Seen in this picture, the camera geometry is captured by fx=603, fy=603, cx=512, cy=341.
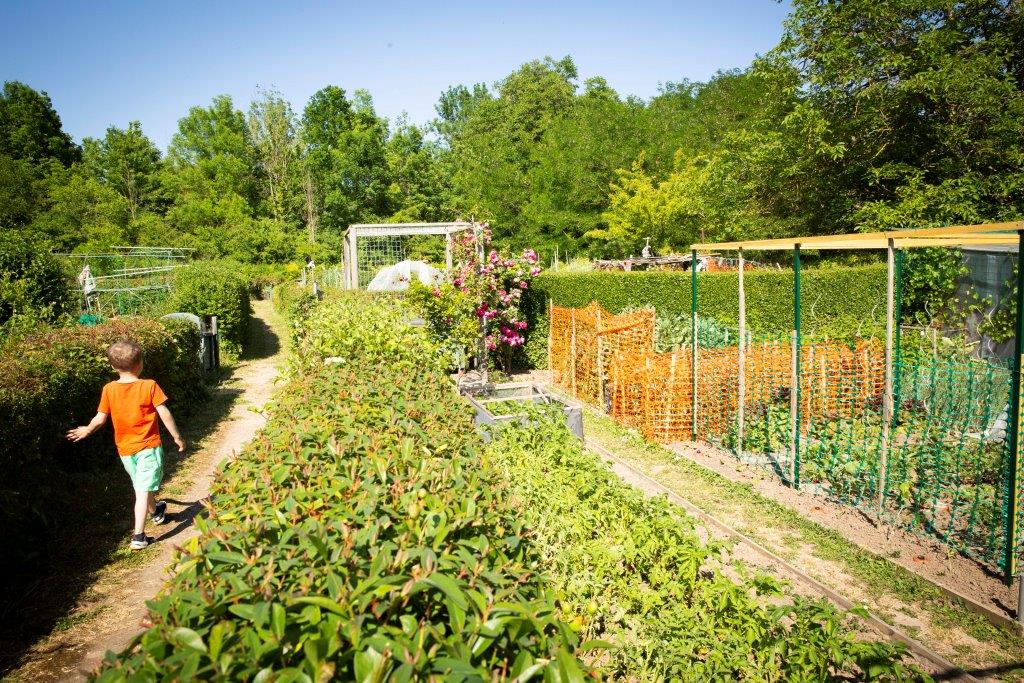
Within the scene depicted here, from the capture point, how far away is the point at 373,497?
209cm

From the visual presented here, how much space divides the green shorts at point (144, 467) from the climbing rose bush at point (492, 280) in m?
6.56

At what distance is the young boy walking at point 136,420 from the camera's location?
5031 mm

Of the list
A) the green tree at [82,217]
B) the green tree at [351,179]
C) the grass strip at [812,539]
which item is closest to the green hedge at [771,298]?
the grass strip at [812,539]

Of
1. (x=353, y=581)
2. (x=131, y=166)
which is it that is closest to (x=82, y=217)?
(x=131, y=166)

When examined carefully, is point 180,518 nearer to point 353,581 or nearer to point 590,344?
point 353,581

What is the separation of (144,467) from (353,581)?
4447 millimetres

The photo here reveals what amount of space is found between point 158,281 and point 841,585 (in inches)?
776

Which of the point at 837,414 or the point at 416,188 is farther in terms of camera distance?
the point at 416,188

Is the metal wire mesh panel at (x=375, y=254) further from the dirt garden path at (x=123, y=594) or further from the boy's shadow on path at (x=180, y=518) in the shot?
the boy's shadow on path at (x=180, y=518)

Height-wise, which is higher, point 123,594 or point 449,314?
point 449,314

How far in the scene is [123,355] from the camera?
502 centimetres

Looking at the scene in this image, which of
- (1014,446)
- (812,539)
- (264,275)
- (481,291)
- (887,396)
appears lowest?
(812,539)

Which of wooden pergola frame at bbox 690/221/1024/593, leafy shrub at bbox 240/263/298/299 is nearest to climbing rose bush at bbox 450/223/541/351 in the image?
wooden pergola frame at bbox 690/221/1024/593

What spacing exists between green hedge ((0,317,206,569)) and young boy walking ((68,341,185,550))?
458mm
